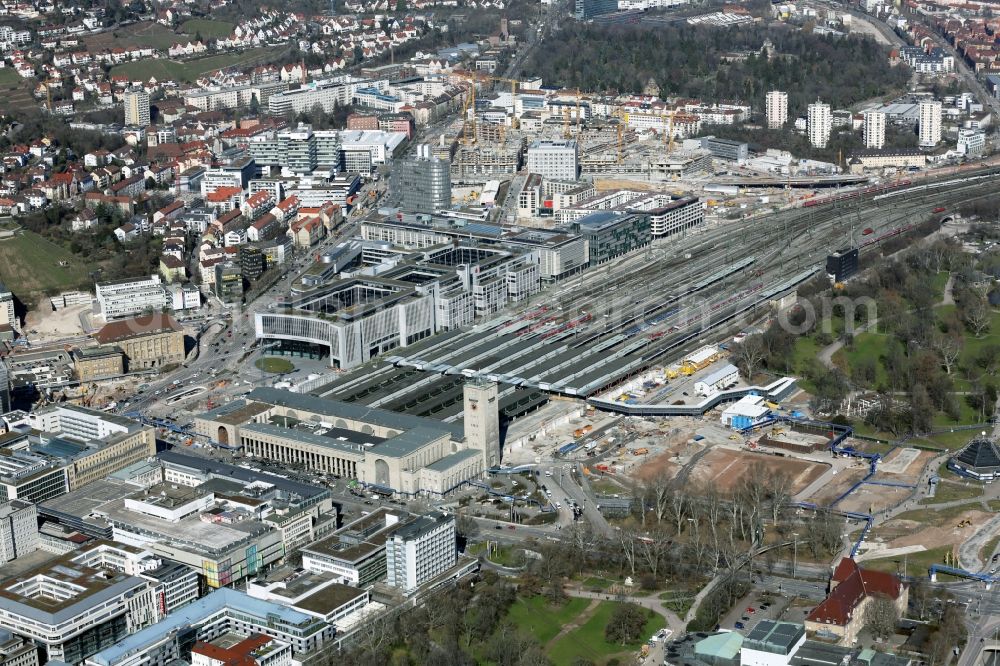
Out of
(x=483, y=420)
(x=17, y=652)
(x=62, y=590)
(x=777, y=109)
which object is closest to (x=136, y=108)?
(x=777, y=109)

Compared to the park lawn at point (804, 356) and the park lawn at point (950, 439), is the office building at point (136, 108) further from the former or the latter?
the park lawn at point (950, 439)

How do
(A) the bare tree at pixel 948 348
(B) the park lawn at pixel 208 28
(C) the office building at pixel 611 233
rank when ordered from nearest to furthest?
(A) the bare tree at pixel 948 348, (C) the office building at pixel 611 233, (B) the park lawn at pixel 208 28

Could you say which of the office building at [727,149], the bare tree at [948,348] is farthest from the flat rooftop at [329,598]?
the office building at [727,149]

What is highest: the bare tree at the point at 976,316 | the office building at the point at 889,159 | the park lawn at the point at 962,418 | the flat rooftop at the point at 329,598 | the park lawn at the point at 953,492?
the office building at the point at 889,159

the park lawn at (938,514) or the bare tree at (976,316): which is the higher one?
the bare tree at (976,316)

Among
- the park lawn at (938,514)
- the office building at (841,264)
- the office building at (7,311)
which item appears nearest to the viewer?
the park lawn at (938,514)

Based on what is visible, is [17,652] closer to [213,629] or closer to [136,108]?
[213,629]
